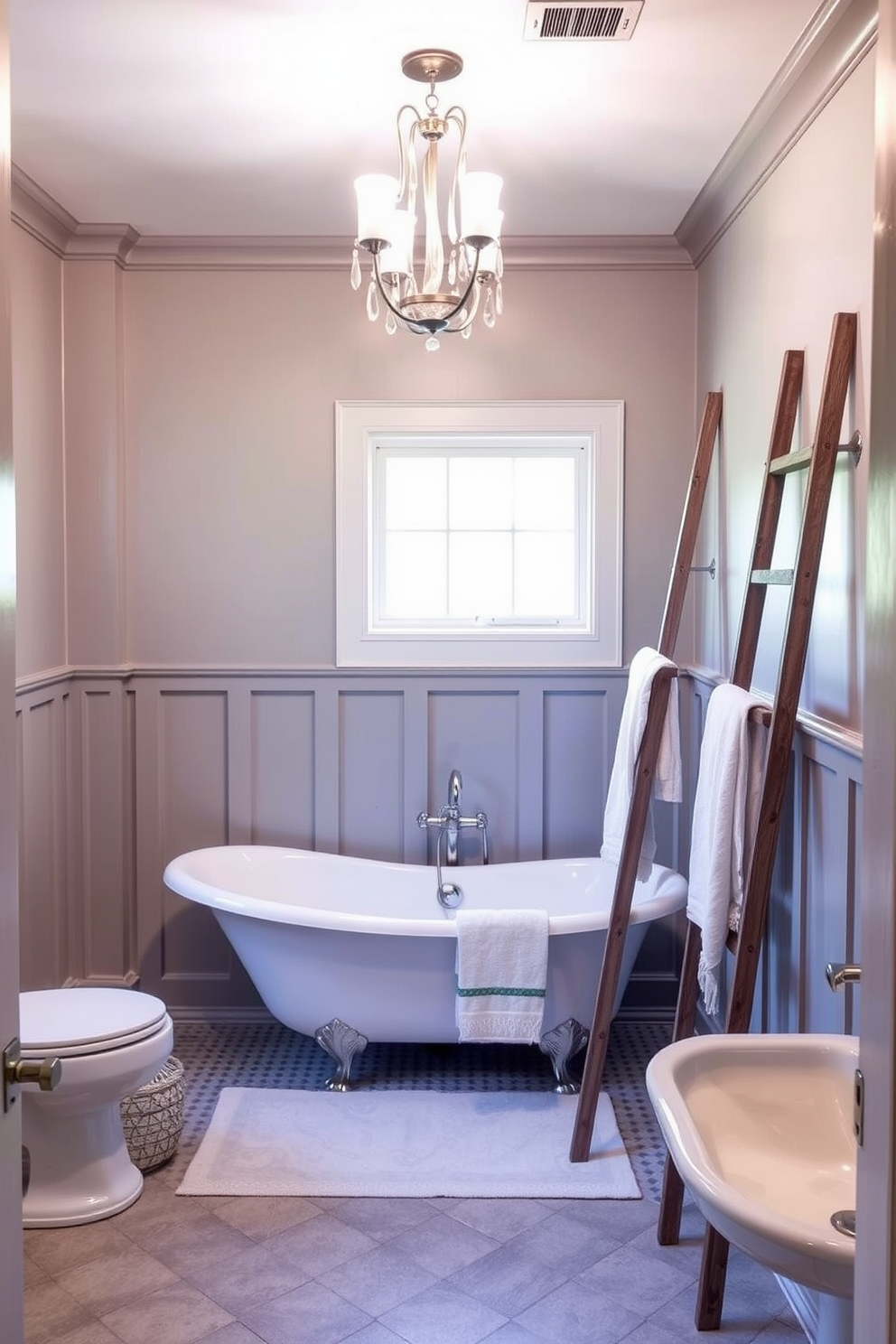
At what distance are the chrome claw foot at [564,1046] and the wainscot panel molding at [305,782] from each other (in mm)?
630

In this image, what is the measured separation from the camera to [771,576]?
103 inches

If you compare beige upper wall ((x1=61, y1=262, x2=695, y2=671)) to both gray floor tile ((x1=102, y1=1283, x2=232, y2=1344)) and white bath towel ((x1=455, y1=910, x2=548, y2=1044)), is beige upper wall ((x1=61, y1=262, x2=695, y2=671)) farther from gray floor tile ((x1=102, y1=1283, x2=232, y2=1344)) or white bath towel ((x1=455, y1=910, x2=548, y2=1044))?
gray floor tile ((x1=102, y1=1283, x2=232, y2=1344))

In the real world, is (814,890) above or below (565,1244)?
above

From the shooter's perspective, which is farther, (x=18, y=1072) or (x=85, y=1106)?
(x=85, y=1106)

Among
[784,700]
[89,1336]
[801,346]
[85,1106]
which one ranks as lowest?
[89,1336]

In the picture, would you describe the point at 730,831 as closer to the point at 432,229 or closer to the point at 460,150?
the point at 432,229

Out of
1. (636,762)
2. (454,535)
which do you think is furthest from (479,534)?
(636,762)

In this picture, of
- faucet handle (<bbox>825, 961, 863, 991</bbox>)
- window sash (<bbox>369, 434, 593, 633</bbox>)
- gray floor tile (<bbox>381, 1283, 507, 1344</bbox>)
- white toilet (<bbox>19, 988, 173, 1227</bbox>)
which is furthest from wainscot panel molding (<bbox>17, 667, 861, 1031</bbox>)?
faucet handle (<bbox>825, 961, 863, 991</bbox>)

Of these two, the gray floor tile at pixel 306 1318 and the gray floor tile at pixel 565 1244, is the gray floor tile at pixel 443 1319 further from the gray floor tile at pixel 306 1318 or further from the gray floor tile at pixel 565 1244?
the gray floor tile at pixel 565 1244

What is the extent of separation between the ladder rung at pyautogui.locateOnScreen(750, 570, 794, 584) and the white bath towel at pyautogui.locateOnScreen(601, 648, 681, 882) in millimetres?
375

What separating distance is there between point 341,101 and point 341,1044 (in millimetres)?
2517

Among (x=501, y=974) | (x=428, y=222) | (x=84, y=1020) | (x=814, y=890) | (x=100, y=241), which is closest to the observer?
(x=814, y=890)

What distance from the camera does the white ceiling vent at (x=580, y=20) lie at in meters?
2.35

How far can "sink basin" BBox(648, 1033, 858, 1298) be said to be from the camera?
5.49 feet
